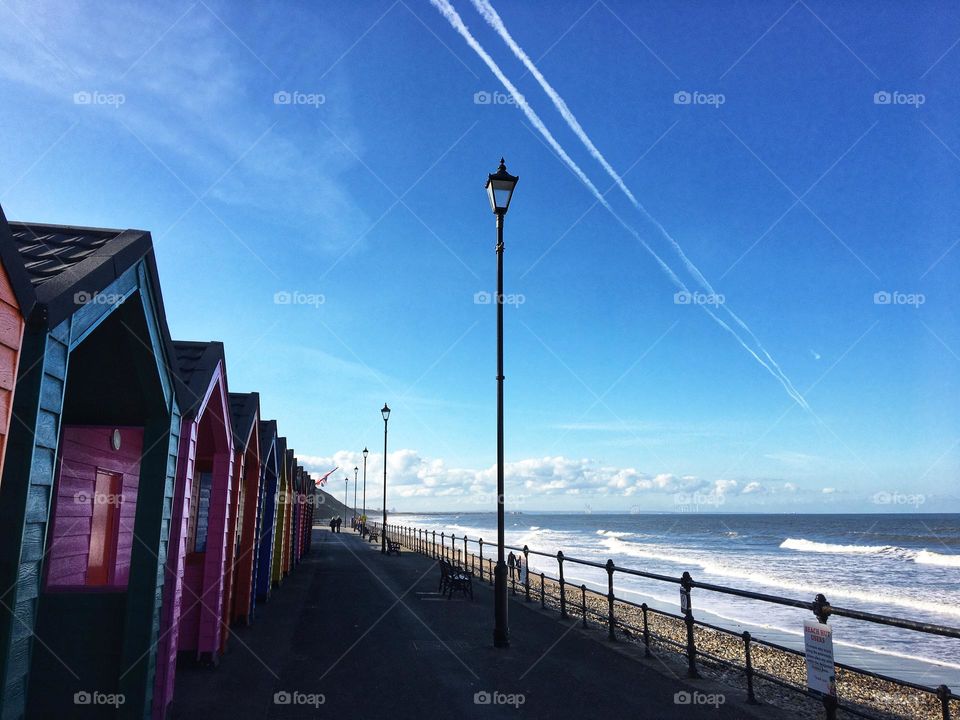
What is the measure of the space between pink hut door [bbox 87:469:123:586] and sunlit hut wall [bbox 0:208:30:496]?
217 inches

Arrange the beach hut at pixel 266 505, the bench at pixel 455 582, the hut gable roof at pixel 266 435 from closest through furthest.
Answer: the hut gable roof at pixel 266 435 < the beach hut at pixel 266 505 < the bench at pixel 455 582

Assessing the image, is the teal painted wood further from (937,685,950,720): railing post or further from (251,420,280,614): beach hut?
(251,420,280,614): beach hut

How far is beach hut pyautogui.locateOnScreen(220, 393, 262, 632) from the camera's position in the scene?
10.9m

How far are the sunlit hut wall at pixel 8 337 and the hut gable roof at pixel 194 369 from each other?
2.94 meters

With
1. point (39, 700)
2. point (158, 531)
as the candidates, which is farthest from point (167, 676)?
point (158, 531)

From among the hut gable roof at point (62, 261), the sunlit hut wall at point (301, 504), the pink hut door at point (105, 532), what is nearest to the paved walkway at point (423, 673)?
the pink hut door at point (105, 532)

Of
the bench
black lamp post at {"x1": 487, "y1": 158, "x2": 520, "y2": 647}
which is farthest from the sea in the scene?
the bench

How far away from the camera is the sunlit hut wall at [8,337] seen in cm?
349

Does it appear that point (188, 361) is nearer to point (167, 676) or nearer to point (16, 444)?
point (167, 676)

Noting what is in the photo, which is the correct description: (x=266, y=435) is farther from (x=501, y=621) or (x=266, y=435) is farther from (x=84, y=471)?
(x=501, y=621)

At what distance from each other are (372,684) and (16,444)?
18.4ft

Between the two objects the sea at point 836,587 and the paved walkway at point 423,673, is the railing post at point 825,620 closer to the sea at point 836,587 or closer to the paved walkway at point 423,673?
the paved walkway at point 423,673

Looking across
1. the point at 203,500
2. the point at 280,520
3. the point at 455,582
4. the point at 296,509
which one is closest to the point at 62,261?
the point at 203,500

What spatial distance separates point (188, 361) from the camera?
805 cm
